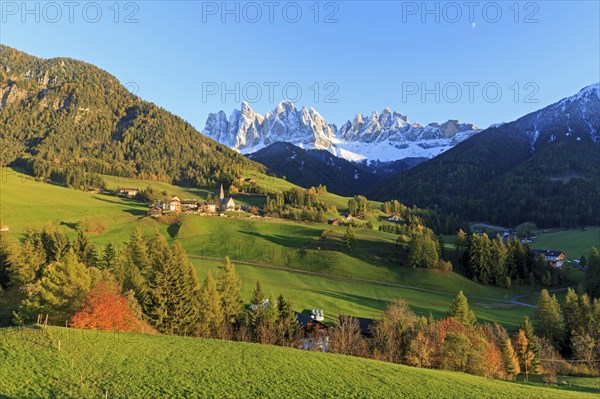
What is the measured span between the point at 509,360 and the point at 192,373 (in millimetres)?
48626

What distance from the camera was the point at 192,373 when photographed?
28.9 metres

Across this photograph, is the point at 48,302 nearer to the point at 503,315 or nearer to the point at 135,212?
the point at 503,315

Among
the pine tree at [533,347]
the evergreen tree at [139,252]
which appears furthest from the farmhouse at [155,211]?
the pine tree at [533,347]

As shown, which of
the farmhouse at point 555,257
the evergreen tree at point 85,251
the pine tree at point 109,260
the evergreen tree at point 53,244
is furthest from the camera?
the farmhouse at point 555,257

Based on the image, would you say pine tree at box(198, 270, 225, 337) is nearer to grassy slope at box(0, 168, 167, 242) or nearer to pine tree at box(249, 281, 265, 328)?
pine tree at box(249, 281, 265, 328)

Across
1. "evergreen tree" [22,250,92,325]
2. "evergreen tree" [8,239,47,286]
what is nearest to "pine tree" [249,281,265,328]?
"evergreen tree" [22,250,92,325]

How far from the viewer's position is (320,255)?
120 m

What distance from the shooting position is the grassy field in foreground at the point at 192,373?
25.1 metres

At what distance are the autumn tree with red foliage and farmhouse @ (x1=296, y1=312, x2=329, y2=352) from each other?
2321 cm

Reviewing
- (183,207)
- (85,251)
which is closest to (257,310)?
(85,251)

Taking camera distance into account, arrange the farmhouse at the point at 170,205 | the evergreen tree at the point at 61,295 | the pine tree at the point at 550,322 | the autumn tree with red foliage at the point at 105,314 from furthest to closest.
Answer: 1. the farmhouse at the point at 170,205
2. the pine tree at the point at 550,322
3. the evergreen tree at the point at 61,295
4. the autumn tree with red foliage at the point at 105,314

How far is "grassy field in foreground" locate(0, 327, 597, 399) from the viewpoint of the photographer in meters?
25.1

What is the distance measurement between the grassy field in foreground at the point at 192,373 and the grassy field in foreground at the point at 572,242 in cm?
15235

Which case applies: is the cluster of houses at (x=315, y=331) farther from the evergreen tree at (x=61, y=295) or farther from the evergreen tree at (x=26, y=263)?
the evergreen tree at (x=26, y=263)
